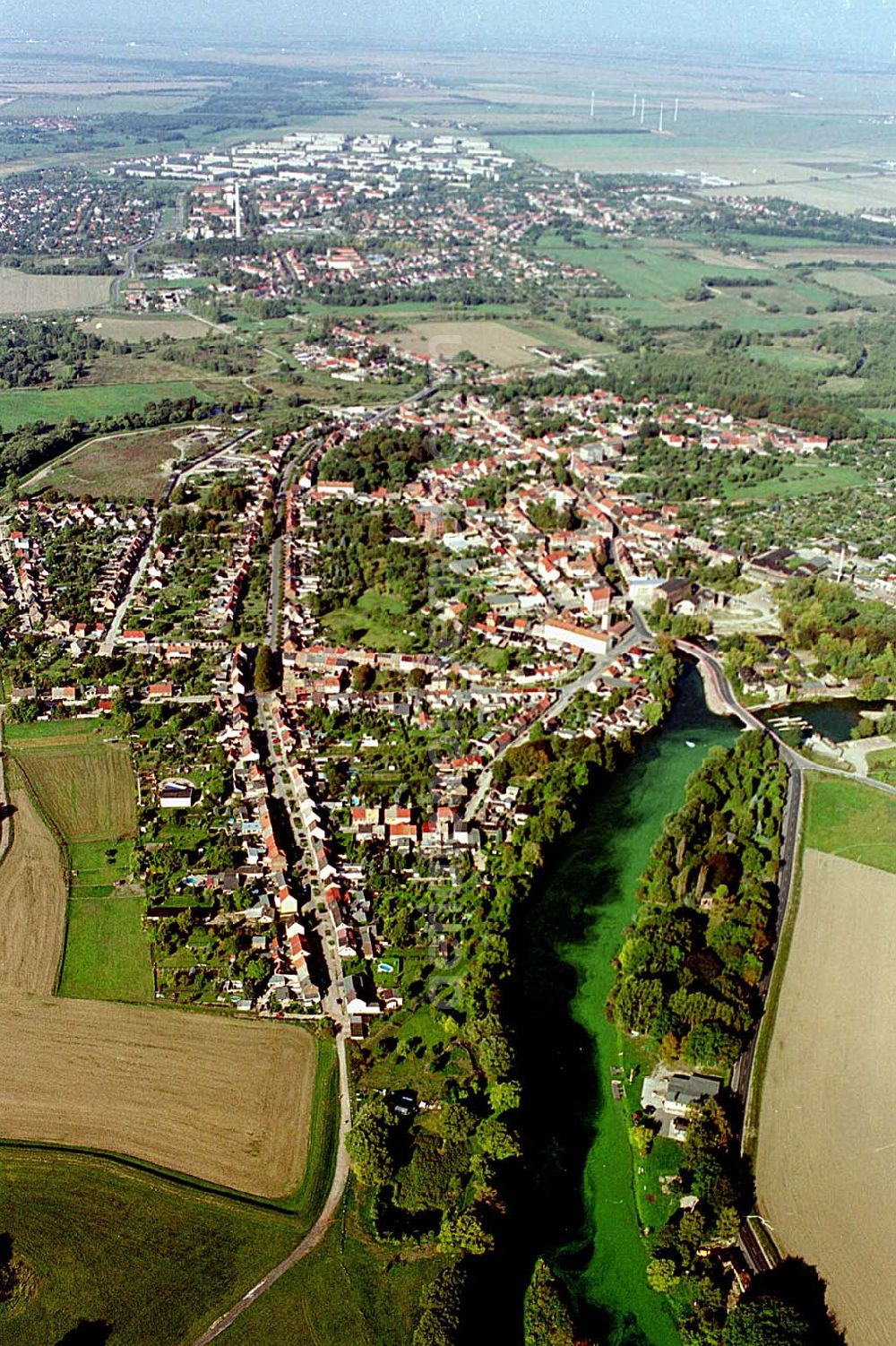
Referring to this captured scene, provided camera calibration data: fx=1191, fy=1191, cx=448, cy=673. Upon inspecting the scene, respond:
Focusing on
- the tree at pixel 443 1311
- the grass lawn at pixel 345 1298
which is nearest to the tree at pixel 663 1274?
the tree at pixel 443 1311

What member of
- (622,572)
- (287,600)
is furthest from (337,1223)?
(622,572)

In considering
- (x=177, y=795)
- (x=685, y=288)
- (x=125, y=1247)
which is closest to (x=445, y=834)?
(x=177, y=795)

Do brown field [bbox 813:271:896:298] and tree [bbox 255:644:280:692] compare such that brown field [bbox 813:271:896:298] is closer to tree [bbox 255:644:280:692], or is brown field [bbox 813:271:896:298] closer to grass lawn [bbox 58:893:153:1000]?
tree [bbox 255:644:280:692]

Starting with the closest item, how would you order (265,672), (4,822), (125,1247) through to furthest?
(125,1247)
(4,822)
(265,672)

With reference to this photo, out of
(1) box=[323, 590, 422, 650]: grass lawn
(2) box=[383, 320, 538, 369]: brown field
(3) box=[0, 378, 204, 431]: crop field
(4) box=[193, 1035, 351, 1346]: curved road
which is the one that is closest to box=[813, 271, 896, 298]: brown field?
(2) box=[383, 320, 538, 369]: brown field

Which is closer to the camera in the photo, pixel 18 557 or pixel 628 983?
pixel 628 983

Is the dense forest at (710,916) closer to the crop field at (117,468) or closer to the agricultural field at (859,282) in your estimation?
the crop field at (117,468)

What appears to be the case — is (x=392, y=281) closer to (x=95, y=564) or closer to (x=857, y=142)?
(x=95, y=564)

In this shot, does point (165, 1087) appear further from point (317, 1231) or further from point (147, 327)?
point (147, 327)
